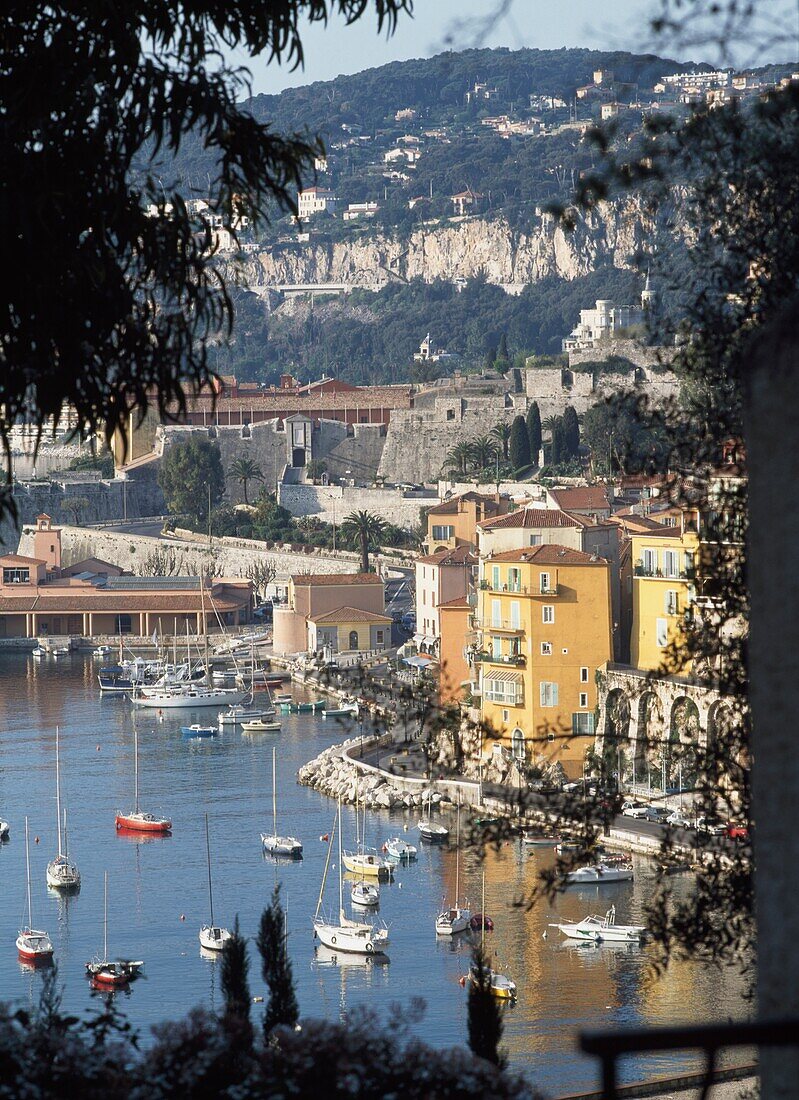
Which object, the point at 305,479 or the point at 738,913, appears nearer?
the point at 738,913

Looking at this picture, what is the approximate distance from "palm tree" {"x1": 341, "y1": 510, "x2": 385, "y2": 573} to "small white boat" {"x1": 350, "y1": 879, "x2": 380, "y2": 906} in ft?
54.1

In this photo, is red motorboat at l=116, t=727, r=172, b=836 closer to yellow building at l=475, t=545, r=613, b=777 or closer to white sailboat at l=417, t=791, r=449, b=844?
white sailboat at l=417, t=791, r=449, b=844

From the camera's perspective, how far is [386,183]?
8869 centimetres

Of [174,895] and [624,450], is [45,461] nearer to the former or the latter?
[174,895]

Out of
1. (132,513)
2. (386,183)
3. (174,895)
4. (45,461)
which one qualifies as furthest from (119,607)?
(386,183)

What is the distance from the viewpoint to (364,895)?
12406 mm

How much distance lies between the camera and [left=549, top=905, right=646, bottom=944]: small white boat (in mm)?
11031

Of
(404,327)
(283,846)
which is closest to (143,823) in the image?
(283,846)

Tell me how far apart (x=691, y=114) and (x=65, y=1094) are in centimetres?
206

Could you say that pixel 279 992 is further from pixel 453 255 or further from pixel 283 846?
pixel 453 255

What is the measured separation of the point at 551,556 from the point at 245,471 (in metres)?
22.8

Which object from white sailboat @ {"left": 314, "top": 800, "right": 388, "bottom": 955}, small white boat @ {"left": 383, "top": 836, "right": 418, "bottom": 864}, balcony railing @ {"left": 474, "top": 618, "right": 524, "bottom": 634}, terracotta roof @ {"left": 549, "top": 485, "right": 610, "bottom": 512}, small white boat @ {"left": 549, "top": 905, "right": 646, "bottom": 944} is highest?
terracotta roof @ {"left": 549, "top": 485, "right": 610, "bottom": 512}

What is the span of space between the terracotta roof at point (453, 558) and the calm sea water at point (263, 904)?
3358 mm

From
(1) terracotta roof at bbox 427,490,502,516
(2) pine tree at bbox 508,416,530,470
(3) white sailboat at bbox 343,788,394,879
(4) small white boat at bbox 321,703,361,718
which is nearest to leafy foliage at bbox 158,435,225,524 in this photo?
(2) pine tree at bbox 508,416,530,470
